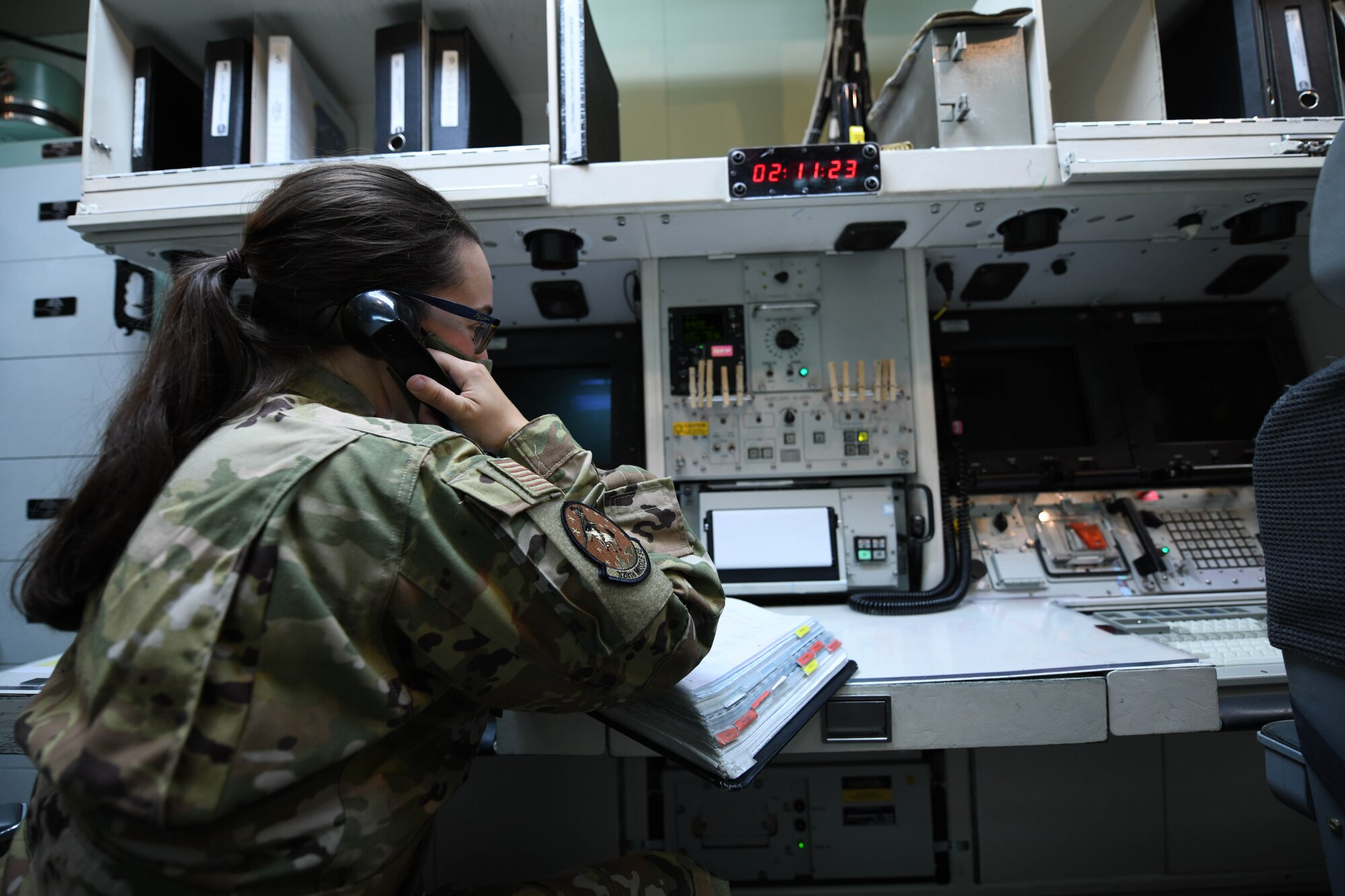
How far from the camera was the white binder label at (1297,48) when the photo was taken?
1508 millimetres

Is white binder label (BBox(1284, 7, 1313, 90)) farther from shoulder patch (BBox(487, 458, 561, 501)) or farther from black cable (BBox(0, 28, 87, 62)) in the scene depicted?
black cable (BBox(0, 28, 87, 62))

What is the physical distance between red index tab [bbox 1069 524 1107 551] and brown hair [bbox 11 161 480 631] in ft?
6.05

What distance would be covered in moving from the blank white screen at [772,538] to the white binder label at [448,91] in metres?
1.23

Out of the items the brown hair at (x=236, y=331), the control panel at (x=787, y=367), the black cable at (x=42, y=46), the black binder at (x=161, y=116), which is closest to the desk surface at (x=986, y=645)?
the control panel at (x=787, y=367)

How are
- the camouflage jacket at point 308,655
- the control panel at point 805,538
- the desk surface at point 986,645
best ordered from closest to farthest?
the camouflage jacket at point 308,655
the desk surface at point 986,645
the control panel at point 805,538

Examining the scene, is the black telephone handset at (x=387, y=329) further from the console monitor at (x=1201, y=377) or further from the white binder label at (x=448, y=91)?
the console monitor at (x=1201, y=377)

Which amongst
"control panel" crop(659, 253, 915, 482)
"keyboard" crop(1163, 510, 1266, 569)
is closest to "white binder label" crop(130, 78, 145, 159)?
"control panel" crop(659, 253, 915, 482)

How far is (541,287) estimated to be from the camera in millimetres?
1875

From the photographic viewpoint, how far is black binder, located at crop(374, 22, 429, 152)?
153 cm

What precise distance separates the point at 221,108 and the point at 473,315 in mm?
1283

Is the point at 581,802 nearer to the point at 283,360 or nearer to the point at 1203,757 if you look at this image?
the point at 283,360

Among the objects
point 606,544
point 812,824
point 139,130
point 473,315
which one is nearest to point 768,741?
point 606,544

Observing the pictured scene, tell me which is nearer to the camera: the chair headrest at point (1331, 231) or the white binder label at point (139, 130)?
the chair headrest at point (1331, 231)

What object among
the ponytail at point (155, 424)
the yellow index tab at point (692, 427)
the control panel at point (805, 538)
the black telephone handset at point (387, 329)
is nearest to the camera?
the ponytail at point (155, 424)
